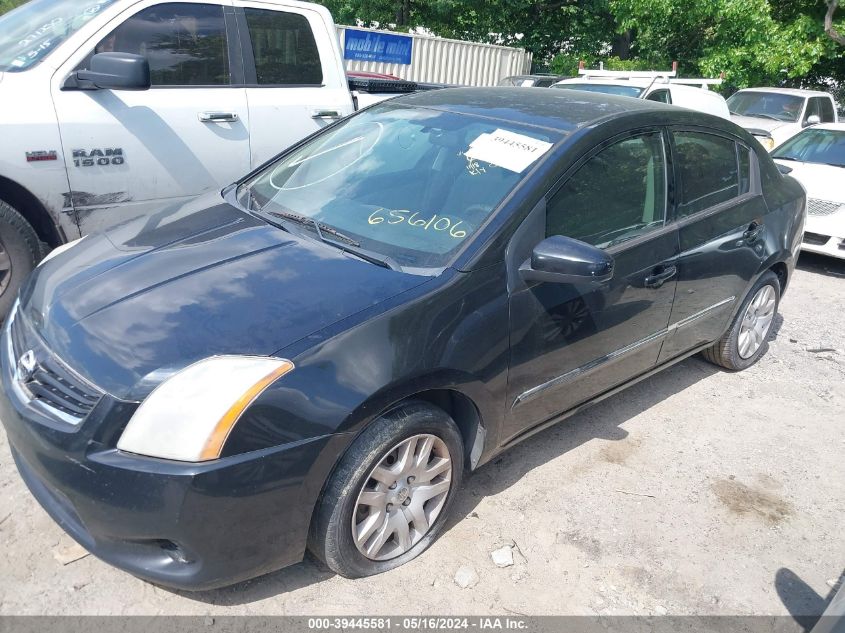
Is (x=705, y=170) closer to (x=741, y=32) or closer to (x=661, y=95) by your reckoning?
(x=661, y=95)

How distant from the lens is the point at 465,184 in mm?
3006

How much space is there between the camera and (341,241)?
287 cm

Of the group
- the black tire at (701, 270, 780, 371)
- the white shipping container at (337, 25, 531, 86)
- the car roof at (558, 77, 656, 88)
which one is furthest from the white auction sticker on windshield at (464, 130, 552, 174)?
the white shipping container at (337, 25, 531, 86)

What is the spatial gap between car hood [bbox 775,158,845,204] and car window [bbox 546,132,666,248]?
4.67 meters

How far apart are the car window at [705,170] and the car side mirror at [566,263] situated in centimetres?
108

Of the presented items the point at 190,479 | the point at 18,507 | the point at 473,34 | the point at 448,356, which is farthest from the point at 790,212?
the point at 473,34

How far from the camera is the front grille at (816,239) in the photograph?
7.20m

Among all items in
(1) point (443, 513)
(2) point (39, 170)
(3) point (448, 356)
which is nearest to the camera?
(3) point (448, 356)

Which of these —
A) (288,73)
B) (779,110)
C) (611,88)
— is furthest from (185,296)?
(779,110)

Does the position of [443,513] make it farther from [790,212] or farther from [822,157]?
[822,157]

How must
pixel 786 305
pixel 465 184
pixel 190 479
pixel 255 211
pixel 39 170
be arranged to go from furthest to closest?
pixel 786 305 < pixel 39 170 < pixel 255 211 < pixel 465 184 < pixel 190 479

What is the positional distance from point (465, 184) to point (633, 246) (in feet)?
2.79

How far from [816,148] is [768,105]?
4.73 metres

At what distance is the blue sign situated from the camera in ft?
42.2
